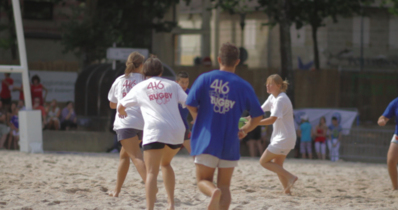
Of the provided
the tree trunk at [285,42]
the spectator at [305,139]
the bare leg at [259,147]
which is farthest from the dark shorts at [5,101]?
the tree trunk at [285,42]

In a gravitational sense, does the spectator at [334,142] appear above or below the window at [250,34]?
below

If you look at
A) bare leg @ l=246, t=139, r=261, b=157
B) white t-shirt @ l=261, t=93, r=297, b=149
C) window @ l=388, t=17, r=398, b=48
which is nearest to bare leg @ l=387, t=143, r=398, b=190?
white t-shirt @ l=261, t=93, r=297, b=149

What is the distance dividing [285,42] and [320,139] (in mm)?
5052

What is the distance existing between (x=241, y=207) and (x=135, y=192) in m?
1.59

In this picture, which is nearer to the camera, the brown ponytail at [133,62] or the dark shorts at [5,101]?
the brown ponytail at [133,62]

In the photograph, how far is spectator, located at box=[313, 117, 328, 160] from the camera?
14.8m

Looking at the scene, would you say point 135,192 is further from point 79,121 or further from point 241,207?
point 79,121

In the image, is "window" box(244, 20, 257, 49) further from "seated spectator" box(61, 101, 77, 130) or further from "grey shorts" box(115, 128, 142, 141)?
"grey shorts" box(115, 128, 142, 141)

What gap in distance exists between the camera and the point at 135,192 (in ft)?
24.3

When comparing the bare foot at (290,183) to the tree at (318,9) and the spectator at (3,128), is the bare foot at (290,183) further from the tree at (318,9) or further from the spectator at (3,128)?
the tree at (318,9)

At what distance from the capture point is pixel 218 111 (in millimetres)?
4734

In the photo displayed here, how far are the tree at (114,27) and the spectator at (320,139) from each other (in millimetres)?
7524

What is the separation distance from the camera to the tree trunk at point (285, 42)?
59.4 ft

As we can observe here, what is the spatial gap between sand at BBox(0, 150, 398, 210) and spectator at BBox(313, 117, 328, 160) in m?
3.59
